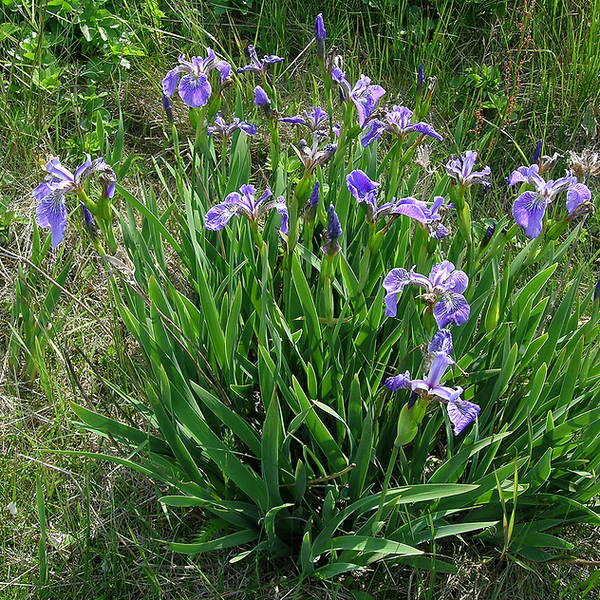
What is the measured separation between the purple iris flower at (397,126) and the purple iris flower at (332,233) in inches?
18.5

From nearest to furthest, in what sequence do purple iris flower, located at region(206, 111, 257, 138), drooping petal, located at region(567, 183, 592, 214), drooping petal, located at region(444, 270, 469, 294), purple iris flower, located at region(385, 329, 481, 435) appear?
purple iris flower, located at region(385, 329, 481, 435) → drooping petal, located at region(444, 270, 469, 294) → drooping petal, located at region(567, 183, 592, 214) → purple iris flower, located at region(206, 111, 257, 138)

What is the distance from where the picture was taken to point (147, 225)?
2.01 metres

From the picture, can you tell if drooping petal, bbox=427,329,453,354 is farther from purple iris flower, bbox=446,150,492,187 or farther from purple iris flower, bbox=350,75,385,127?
purple iris flower, bbox=350,75,385,127

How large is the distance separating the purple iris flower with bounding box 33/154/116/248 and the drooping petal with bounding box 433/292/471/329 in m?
0.84

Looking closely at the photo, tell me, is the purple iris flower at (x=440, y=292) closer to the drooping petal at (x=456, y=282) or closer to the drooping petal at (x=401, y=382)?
the drooping petal at (x=456, y=282)

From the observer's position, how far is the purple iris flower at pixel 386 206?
148cm

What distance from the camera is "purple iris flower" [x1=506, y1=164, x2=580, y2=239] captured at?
1544 mm

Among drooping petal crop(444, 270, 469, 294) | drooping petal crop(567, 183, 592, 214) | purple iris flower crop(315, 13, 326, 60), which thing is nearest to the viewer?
drooping petal crop(444, 270, 469, 294)

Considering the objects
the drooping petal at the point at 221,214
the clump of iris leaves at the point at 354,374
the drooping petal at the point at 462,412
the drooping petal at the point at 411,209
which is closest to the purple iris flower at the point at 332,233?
the clump of iris leaves at the point at 354,374

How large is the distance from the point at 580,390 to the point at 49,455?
1.69 m

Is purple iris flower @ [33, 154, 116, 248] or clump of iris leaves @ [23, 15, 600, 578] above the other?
purple iris flower @ [33, 154, 116, 248]

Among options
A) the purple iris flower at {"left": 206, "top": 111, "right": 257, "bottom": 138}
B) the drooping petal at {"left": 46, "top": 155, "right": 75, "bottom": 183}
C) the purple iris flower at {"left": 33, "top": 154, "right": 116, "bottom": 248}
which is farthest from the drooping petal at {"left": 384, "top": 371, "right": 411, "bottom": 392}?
the purple iris flower at {"left": 206, "top": 111, "right": 257, "bottom": 138}

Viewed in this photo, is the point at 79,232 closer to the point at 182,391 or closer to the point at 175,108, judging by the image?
the point at 175,108

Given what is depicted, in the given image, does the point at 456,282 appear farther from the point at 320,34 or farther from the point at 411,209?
the point at 320,34
